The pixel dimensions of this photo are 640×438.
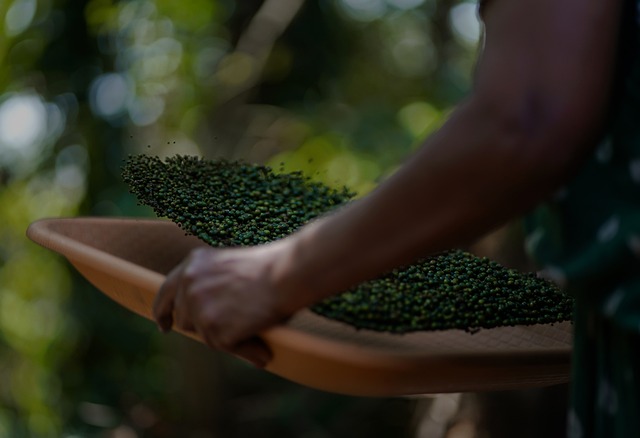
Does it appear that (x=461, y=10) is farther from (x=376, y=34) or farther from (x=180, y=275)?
(x=180, y=275)

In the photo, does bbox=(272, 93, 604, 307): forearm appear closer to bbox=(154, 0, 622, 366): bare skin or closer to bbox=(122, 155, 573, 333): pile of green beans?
bbox=(154, 0, 622, 366): bare skin

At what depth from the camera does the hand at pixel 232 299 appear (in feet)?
1.66

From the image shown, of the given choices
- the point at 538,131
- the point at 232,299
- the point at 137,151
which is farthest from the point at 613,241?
the point at 137,151

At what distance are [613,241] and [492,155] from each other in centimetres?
8

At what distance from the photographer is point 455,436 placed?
1884mm

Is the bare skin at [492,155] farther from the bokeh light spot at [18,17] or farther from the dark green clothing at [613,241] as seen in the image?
the bokeh light spot at [18,17]

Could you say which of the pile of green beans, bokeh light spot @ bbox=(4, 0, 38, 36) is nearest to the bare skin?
the pile of green beans

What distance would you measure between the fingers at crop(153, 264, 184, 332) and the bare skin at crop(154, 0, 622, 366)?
83 mm

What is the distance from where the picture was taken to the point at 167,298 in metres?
0.56

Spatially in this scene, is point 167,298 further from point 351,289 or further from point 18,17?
point 18,17

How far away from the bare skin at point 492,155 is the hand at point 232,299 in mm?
11

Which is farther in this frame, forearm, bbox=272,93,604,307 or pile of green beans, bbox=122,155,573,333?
pile of green beans, bbox=122,155,573,333

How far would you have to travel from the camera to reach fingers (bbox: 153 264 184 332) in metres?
0.55

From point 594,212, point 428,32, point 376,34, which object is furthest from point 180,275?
point 428,32
